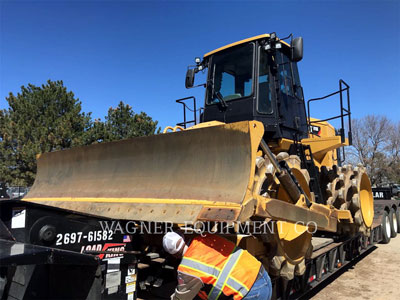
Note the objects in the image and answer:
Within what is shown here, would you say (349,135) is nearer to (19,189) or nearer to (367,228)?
(367,228)

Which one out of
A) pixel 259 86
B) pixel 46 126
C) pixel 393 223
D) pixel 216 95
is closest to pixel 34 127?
pixel 46 126

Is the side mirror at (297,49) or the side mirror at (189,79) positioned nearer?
the side mirror at (297,49)

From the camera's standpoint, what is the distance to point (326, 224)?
14.2 feet

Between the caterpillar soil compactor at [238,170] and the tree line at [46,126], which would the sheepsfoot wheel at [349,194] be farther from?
the tree line at [46,126]

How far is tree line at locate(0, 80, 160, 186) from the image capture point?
58.9 feet

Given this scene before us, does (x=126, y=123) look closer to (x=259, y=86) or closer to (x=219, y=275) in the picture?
(x=259, y=86)

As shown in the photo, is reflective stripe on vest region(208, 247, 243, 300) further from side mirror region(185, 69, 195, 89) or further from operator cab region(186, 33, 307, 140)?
side mirror region(185, 69, 195, 89)

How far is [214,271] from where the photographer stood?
260 cm

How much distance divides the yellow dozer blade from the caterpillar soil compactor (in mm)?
12


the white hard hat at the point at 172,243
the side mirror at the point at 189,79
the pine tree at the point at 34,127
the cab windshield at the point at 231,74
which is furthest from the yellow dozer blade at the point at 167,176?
the pine tree at the point at 34,127

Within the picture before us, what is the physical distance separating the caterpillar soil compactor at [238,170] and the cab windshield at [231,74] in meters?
0.02

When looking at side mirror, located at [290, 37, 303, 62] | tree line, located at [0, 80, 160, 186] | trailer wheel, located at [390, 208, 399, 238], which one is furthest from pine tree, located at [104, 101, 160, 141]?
side mirror, located at [290, 37, 303, 62]

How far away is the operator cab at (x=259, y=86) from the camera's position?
4.81 metres

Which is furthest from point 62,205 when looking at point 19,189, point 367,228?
point 19,189
